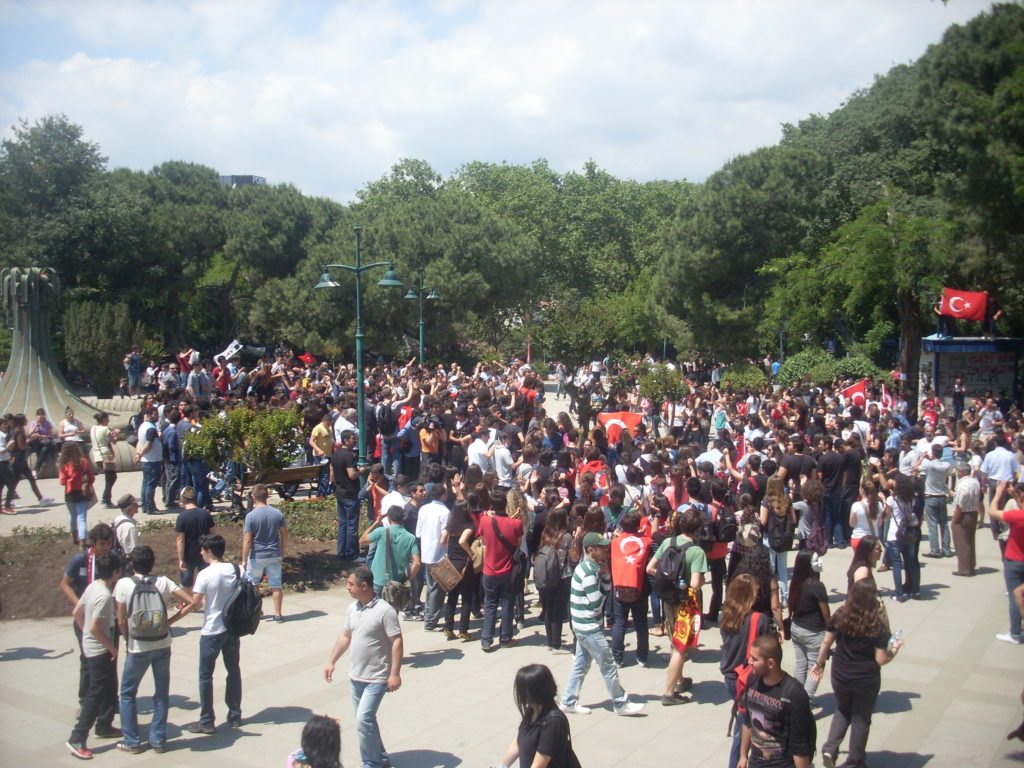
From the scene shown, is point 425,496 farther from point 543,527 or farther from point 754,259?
point 754,259

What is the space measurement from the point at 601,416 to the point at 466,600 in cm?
858

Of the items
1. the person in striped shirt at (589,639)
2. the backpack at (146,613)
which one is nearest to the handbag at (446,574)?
the person in striped shirt at (589,639)

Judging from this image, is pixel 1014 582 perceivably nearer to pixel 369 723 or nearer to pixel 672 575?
pixel 672 575

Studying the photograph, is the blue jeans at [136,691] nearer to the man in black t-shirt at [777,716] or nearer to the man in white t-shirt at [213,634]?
the man in white t-shirt at [213,634]

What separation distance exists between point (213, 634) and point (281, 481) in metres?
7.30

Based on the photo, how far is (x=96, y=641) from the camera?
22.2 ft

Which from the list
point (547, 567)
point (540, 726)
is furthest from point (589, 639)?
point (540, 726)

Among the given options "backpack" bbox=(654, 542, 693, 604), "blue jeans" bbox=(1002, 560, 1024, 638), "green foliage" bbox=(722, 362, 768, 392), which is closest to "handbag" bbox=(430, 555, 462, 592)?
"backpack" bbox=(654, 542, 693, 604)

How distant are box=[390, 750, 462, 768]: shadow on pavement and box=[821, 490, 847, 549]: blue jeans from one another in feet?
26.0

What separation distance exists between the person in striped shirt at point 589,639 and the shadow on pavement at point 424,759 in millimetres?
1164

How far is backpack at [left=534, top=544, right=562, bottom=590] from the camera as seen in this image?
8.68 m

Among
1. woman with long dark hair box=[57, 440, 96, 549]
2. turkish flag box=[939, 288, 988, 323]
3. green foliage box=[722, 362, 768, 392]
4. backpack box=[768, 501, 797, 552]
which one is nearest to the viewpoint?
backpack box=[768, 501, 797, 552]

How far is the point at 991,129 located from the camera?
16.8 metres

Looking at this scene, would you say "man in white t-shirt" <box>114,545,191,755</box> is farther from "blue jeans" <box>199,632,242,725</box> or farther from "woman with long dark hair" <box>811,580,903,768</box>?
"woman with long dark hair" <box>811,580,903,768</box>
